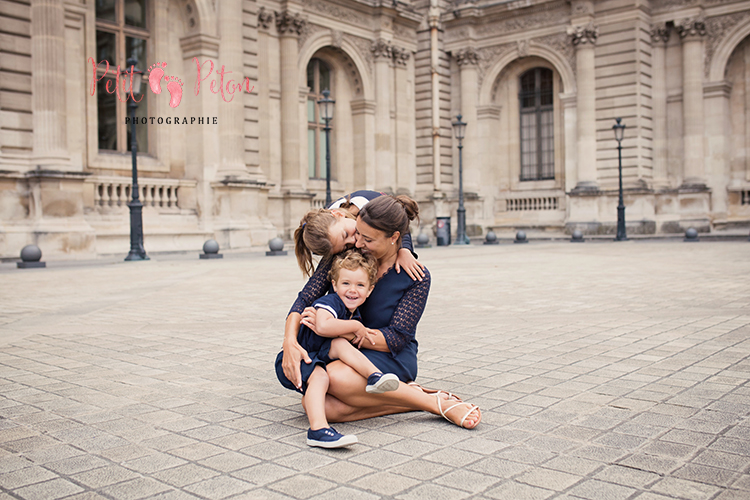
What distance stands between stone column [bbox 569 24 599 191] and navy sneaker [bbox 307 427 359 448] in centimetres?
2466

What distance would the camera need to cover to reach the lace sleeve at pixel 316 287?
12.6ft

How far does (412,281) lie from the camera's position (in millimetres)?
3902

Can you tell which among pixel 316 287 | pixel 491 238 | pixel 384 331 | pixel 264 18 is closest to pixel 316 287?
pixel 316 287

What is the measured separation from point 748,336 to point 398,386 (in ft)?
12.1

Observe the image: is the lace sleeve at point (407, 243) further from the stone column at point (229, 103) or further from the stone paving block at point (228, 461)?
the stone column at point (229, 103)

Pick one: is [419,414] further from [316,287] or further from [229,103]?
[229,103]

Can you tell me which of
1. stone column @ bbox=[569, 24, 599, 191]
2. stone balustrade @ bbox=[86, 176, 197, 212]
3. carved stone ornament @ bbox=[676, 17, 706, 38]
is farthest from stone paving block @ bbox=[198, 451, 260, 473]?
carved stone ornament @ bbox=[676, 17, 706, 38]

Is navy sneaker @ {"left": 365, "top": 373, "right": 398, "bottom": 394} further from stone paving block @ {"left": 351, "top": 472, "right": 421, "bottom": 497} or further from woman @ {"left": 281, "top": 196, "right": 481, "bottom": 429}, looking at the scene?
stone paving block @ {"left": 351, "top": 472, "right": 421, "bottom": 497}

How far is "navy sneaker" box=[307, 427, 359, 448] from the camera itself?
10.5 feet

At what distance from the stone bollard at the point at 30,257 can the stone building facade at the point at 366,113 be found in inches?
66.0

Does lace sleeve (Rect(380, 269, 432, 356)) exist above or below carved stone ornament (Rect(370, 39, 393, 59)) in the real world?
below

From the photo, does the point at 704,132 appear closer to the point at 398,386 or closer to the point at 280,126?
the point at 280,126

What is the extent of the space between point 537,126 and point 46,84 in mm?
19233

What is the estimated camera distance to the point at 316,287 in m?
3.89
